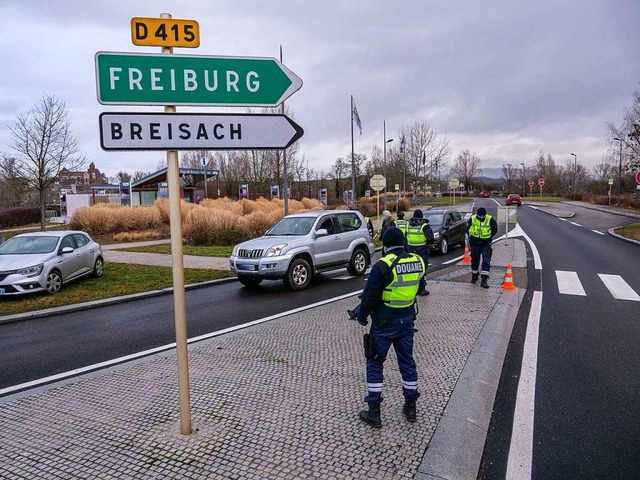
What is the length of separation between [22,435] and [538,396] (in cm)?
467

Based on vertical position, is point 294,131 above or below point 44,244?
above

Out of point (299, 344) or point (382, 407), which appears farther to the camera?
point (299, 344)

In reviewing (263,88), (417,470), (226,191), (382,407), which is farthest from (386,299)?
(226,191)

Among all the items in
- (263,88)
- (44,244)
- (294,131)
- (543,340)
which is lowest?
(543,340)

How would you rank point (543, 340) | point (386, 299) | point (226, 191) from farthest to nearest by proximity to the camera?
point (226, 191) < point (543, 340) < point (386, 299)

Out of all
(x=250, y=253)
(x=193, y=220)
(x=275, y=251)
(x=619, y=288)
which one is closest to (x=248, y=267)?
(x=250, y=253)

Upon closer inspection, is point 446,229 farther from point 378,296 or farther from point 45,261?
point 378,296

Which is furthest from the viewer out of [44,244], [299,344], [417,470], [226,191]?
[226,191]

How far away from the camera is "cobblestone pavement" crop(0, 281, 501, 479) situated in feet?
10.8

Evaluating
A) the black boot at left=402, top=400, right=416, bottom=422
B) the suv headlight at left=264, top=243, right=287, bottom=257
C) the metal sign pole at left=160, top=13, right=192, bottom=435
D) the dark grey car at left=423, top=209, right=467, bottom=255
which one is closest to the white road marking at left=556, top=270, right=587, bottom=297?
the dark grey car at left=423, top=209, right=467, bottom=255

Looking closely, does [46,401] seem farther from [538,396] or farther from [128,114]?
[538,396]

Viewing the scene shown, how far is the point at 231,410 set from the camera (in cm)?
414

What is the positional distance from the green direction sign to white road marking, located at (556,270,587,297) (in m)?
8.56

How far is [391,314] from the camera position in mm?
3910
